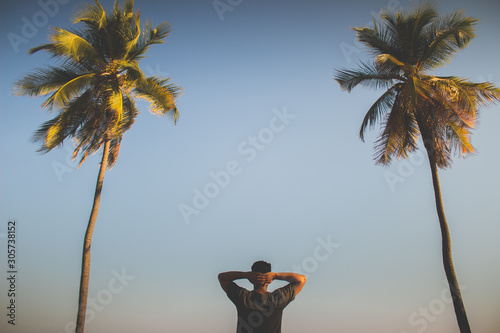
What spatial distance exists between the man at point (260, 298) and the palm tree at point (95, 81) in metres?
10.5

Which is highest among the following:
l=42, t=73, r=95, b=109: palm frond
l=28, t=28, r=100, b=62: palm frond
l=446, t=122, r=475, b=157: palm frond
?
l=28, t=28, r=100, b=62: palm frond

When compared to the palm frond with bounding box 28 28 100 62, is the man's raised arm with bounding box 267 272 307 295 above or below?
below

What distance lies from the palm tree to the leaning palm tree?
327 inches

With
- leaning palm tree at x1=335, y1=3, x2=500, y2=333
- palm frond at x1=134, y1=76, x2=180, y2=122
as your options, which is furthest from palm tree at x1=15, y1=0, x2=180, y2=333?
leaning palm tree at x1=335, y1=3, x2=500, y2=333

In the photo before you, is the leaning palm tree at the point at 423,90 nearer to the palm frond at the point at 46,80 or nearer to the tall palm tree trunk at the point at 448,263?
the tall palm tree trunk at the point at 448,263

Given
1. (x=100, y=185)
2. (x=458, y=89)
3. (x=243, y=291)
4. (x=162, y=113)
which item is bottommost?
(x=243, y=291)

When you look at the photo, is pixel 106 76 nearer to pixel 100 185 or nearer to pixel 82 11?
pixel 82 11

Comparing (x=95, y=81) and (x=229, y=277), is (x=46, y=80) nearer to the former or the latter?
(x=95, y=81)

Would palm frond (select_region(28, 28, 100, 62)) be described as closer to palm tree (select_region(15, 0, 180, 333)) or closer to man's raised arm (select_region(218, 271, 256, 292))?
palm tree (select_region(15, 0, 180, 333))

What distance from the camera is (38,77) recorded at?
14.5 m

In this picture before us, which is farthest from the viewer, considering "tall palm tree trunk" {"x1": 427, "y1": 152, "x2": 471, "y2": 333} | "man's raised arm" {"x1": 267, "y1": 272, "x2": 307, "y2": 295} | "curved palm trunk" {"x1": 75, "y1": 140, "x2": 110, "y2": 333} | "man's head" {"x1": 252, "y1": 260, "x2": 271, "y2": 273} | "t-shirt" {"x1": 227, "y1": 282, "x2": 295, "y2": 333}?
"curved palm trunk" {"x1": 75, "y1": 140, "x2": 110, "y2": 333}

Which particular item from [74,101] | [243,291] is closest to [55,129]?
[74,101]

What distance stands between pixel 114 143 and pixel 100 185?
277 cm

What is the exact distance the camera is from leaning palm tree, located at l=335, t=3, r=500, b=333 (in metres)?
13.4
